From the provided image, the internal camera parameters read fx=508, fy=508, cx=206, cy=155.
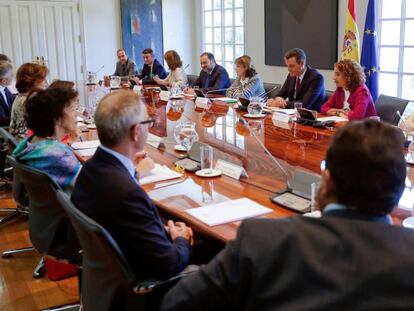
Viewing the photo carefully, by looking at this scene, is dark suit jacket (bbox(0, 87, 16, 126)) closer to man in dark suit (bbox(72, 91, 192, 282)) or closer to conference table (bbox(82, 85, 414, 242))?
conference table (bbox(82, 85, 414, 242))

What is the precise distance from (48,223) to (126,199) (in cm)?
76

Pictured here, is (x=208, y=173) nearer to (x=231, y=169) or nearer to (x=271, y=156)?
(x=231, y=169)

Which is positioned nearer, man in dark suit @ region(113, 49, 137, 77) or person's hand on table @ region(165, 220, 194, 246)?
person's hand on table @ region(165, 220, 194, 246)

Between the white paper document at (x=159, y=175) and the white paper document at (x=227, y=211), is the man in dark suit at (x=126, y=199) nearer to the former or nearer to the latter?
the white paper document at (x=227, y=211)

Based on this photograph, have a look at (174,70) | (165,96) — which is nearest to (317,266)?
(165,96)

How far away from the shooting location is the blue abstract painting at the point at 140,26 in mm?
8102

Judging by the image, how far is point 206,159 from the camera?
2.34 metres

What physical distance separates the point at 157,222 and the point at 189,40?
741 cm

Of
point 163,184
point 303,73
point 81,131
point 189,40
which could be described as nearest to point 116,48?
point 189,40

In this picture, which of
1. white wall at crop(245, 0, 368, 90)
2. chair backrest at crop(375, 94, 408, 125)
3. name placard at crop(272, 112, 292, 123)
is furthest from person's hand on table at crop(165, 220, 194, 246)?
white wall at crop(245, 0, 368, 90)

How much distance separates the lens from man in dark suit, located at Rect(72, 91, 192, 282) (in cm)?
152

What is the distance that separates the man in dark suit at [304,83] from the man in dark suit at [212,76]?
119cm

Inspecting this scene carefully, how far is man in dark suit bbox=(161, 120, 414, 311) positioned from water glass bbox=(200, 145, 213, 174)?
1256 mm

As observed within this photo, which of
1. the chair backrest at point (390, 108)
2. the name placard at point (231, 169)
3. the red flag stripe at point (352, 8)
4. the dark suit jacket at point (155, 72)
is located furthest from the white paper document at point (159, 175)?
the dark suit jacket at point (155, 72)
